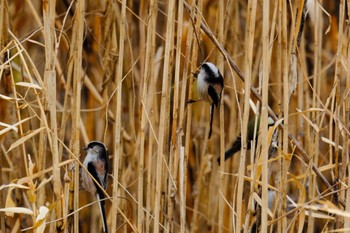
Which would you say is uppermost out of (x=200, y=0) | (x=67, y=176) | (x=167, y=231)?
(x=200, y=0)

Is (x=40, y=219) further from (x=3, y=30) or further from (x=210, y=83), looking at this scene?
(x=3, y=30)

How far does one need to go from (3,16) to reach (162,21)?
846 millimetres

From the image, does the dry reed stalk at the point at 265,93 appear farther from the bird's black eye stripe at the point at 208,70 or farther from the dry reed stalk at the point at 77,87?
the dry reed stalk at the point at 77,87

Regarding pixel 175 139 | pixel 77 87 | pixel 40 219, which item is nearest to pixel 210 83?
pixel 175 139

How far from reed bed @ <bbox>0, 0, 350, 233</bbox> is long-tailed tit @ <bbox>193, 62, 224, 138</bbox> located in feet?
0.07

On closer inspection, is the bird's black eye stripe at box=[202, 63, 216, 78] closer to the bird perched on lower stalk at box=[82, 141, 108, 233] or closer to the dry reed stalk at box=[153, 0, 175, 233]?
the dry reed stalk at box=[153, 0, 175, 233]

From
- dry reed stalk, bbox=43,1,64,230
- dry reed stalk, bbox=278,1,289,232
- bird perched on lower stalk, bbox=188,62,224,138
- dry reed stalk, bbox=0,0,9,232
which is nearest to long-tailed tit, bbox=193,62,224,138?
bird perched on lower stalk, bbox=188,62,224,138

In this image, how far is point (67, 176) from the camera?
105 cm

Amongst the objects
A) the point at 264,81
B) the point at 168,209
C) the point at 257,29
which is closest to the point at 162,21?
the point at 257,29

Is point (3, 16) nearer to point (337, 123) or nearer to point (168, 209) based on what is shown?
point (168, 209)

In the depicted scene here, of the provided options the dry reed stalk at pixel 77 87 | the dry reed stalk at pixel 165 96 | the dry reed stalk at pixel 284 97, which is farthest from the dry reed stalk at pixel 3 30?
the dry reed stalk at pixel 284 97

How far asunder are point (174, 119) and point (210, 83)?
0.08 m

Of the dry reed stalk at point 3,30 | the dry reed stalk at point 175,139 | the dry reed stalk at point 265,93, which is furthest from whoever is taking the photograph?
the dry reed stalk at point 3,30

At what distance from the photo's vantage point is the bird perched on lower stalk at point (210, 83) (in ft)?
3.43
